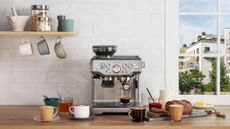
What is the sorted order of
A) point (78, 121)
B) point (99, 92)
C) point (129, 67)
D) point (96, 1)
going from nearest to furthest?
point (78, 121), point (129, 67), point (99, 92), point (96, 1)

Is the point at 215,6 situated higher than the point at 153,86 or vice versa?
the point at 215,6

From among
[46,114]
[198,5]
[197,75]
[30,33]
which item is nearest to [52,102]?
[46,114]

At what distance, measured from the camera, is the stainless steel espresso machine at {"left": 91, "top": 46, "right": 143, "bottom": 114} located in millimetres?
2756

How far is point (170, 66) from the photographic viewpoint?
10.7 feet

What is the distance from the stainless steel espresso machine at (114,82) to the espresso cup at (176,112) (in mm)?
346

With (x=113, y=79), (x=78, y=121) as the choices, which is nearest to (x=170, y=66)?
(x=113, y=79)

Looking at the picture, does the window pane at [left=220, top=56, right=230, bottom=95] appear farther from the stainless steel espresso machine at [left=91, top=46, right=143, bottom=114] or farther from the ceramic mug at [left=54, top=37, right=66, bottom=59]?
the ceramic mug at [left=54, top=37, right=66, bottom=59]

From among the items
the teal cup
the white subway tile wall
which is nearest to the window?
the white subway tile wall

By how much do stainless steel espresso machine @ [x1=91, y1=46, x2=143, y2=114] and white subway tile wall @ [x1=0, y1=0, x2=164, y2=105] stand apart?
1.11ft

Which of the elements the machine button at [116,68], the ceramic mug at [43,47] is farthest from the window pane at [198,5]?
the ceramic mug at [43,47]

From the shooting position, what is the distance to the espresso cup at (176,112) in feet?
8.30

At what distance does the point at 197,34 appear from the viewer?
3375mm

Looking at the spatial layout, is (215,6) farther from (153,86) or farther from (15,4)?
(15,4)

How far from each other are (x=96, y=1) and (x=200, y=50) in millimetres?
928
